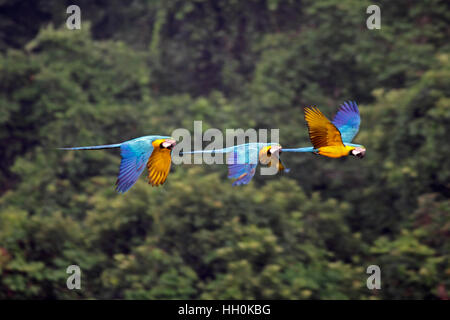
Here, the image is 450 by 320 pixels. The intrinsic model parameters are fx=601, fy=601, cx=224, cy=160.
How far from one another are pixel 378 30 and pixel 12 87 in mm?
6753

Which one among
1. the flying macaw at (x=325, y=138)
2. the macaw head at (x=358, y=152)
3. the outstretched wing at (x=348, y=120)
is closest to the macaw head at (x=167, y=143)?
the flying macaw at (x=325, y=138)

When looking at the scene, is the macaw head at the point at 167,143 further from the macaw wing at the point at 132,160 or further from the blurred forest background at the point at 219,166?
the blurred forest background at the point at 219,166

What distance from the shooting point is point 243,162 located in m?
2.80

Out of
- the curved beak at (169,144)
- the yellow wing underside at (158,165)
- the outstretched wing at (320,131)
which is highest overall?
the outstretched wing at (320,131)

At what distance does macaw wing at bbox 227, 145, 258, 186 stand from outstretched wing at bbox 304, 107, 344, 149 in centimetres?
30

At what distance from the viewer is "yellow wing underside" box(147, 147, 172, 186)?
2.68 meters

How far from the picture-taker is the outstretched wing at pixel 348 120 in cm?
322

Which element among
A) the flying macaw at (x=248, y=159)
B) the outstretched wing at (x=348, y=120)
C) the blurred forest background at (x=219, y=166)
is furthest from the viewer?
the blurred forest background at (x=219, y=166)

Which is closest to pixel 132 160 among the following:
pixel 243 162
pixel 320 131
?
pixel 243 162

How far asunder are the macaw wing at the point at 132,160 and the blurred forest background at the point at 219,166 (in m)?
3.57

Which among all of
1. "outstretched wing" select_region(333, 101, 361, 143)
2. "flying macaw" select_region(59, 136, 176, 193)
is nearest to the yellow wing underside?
A: "flying macaw" select_region(59, 136, 176, 193)

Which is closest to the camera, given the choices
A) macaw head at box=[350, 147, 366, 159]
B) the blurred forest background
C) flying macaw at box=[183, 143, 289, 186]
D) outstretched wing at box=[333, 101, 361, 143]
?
macaw head at box=[350, 147, 366, 159]

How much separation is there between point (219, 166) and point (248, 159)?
6.83 metres

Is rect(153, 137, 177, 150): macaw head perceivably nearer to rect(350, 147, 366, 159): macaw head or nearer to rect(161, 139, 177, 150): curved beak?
rect(161, 139, 177, 150): curved beak
